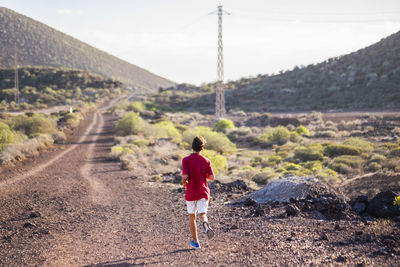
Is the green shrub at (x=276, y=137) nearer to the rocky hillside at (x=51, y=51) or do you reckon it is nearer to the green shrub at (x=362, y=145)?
the green shrub at (x=362, y=145)

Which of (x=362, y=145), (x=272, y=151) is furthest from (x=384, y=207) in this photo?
(x=272, y=151)

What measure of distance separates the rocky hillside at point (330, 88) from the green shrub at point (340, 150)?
2957 centimetres

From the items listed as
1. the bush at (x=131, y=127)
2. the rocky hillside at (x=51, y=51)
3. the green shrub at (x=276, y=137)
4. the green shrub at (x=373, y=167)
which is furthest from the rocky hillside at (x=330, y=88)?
the rocky hillside at (x=51, y=51)

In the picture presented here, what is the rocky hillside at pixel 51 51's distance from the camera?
10675 centimetres

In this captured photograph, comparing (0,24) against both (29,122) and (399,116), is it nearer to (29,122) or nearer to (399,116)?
(29,122)

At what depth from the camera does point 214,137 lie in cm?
2466

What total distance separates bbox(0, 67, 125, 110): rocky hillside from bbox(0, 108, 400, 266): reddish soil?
57.6 metres

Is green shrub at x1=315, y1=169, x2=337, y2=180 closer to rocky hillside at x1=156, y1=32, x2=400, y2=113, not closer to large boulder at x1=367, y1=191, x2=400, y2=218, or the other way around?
large boulder at x1=367, y1=191, x2=400, y2=218

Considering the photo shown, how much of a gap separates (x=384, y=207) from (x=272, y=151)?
18.3m

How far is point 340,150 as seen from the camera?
2078cm

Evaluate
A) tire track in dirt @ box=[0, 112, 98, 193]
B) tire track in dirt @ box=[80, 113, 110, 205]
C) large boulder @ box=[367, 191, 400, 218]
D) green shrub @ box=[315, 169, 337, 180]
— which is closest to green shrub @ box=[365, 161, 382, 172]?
green shrub @ box=[315, 169, 337, 180]

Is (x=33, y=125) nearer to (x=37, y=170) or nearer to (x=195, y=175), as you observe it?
(x=37, y=170)

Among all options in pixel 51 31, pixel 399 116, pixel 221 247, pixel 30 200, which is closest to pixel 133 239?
pixel 221 247

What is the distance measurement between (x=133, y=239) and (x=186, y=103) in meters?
65.2
